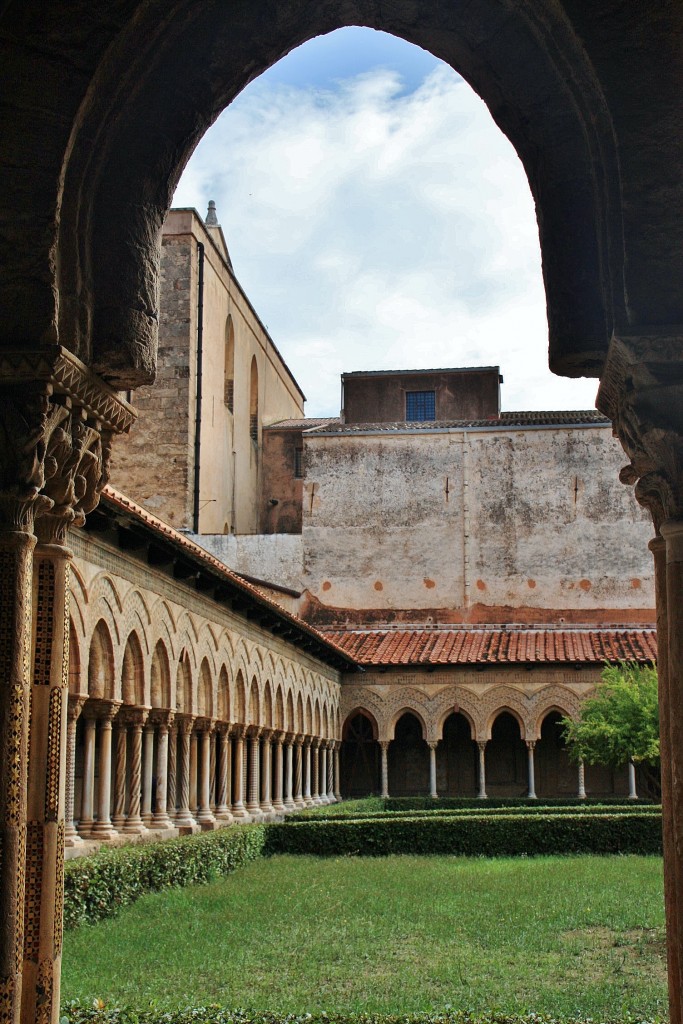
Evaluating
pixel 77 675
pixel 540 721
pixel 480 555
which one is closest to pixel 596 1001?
pixel 77 675

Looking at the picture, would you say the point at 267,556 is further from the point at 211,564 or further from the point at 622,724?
the point at 211,564

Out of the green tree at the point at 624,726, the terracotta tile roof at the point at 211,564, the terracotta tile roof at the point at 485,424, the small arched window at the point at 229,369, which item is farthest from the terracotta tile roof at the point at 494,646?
the small arched window at the point at 229,369

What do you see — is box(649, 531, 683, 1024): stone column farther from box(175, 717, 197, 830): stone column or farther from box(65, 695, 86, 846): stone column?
box(175, 717, 197, 830): stone column

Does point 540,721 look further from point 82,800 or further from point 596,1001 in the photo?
point 596,1001

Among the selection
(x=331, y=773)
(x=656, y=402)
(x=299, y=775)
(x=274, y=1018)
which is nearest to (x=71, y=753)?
(x=274, y=1018)

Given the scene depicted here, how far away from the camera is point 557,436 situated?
37219 mm

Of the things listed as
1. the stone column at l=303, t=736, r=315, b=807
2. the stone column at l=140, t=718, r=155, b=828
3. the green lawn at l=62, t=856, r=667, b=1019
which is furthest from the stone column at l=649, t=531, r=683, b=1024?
the stone column at l=303, t=736, r=315, b=807

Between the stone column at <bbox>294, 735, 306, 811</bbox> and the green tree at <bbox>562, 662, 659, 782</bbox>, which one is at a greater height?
the green tree at <bbox>562, 662, 659, 782</bbox>

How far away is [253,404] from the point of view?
Answer: 4091 centimetres

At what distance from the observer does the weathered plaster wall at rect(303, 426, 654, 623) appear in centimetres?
3650

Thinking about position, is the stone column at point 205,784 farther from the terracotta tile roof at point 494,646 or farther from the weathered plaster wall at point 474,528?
the weathered plaster wall at point 474,528

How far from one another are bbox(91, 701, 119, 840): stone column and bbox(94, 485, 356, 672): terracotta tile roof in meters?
2.33

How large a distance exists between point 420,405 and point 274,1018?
115ft

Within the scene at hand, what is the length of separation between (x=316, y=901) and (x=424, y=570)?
23320mm
